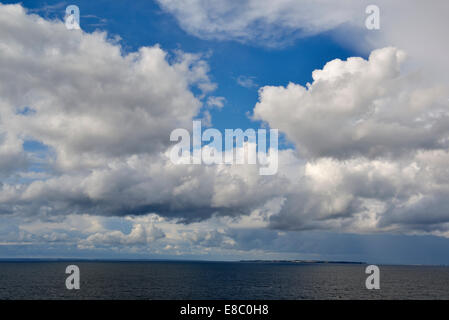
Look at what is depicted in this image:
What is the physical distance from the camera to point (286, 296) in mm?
116562
